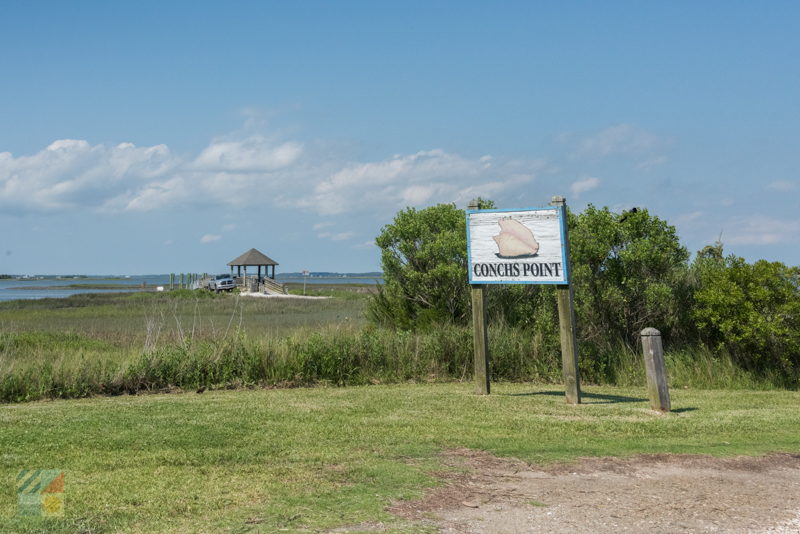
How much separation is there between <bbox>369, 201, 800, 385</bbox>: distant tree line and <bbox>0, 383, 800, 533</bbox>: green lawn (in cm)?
170

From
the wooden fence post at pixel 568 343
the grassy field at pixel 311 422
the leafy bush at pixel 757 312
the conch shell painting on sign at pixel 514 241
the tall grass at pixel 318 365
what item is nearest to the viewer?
the grassy field at pixel 311 422

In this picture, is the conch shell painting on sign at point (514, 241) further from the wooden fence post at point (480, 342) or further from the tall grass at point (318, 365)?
the tall grass at point (318, 365)

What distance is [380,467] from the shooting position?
6164mm

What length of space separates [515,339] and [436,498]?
8.11 meters

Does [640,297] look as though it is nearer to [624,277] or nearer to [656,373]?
[624,277]

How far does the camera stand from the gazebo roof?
219 feet

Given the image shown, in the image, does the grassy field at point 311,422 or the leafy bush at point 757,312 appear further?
the leafy bush at point 757,312

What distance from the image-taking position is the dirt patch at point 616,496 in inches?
191

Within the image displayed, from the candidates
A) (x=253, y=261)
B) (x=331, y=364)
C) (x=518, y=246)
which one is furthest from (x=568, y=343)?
(x=253, y=261)

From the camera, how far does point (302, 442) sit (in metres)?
7.20

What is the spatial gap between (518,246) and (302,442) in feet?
15.5

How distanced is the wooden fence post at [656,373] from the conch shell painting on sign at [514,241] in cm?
201

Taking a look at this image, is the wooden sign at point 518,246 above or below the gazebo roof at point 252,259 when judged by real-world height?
below

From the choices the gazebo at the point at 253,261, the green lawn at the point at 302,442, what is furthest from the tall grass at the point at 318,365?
the gazebo at the point at 253,261
